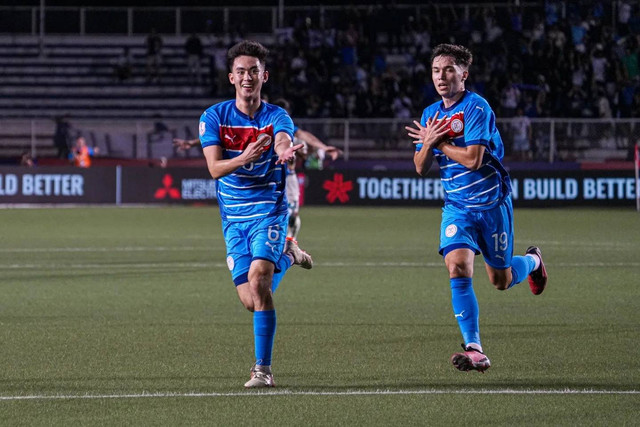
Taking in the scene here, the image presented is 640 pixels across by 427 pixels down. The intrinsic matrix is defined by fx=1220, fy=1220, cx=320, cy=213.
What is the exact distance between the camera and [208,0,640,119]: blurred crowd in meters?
35.6

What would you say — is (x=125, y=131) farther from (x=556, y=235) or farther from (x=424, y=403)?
(x=424, y=403)

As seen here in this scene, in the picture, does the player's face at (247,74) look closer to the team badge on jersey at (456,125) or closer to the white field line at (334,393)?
the team badge on jersey at (456,125)

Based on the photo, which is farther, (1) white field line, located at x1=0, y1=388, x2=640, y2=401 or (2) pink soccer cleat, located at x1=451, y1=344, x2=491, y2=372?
(2) pink soccer cleat, located at x1=451, y1=344, x2=491, y2=372

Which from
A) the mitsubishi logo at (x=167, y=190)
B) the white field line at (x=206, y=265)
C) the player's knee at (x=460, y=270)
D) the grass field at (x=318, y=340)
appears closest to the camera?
the grass field at (x=318, y=340)

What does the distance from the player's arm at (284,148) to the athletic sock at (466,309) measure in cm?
150

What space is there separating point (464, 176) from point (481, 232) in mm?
438

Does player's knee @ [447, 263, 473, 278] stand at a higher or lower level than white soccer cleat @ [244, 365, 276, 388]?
higher

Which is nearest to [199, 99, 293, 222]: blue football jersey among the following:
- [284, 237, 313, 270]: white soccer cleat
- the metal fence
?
[284, 237, 313, 270]: white soccer cleat

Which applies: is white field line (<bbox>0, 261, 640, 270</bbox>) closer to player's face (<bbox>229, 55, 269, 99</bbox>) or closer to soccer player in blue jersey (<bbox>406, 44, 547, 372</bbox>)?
soccer player in blue jersey (<bbox>406, 44, 547, 372</bbox>)

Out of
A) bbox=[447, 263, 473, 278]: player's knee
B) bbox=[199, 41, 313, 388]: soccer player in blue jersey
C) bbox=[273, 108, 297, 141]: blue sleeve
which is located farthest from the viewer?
bbox=[447, 263, 473, 278]: player's knee

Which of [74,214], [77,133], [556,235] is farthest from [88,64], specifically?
[556,235]

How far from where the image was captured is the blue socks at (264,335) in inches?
306

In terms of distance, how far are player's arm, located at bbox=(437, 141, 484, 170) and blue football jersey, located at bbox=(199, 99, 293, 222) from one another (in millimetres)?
1101

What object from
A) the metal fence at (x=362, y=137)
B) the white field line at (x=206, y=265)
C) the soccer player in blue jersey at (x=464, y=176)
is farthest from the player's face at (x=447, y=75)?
the metal fence at (x=362, y=137)
